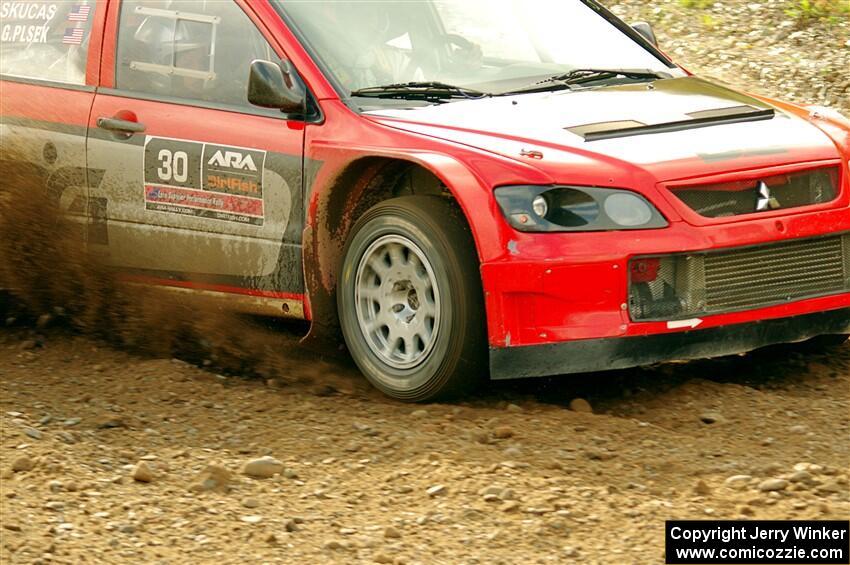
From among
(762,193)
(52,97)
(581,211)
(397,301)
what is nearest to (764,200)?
(762,193)

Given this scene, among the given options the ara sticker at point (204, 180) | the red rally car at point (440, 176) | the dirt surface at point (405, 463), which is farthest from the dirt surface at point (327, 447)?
the ara sticker at point (204, 180)

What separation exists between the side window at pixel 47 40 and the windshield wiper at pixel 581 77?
204 cm

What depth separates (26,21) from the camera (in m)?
7.18

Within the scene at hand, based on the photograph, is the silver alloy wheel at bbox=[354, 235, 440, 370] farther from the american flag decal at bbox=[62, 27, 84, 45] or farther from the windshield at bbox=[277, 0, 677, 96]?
the american flag decal at bbox=[62, 27, 84, 45]

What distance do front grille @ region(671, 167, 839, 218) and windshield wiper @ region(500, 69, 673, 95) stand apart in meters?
1.04

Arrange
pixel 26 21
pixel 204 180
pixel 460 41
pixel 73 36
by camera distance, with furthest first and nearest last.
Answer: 1. pixel 26 21
2. pixel 73 36
3. pixel 460 41
4. pixel 204 180

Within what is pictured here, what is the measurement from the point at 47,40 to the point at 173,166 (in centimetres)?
116

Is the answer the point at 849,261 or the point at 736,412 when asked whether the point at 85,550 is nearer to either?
the point at 736,412

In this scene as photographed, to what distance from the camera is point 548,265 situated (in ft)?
17.3

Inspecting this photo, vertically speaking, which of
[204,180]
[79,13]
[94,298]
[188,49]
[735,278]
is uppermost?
[79,13]

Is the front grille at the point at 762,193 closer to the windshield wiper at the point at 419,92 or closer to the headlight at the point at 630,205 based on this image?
the headlight at the point at 630,205

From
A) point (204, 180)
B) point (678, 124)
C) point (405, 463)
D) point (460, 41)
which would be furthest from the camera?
point (460, 41)

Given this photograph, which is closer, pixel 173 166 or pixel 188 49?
pixel 173 166

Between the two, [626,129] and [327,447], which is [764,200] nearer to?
[626,129]
